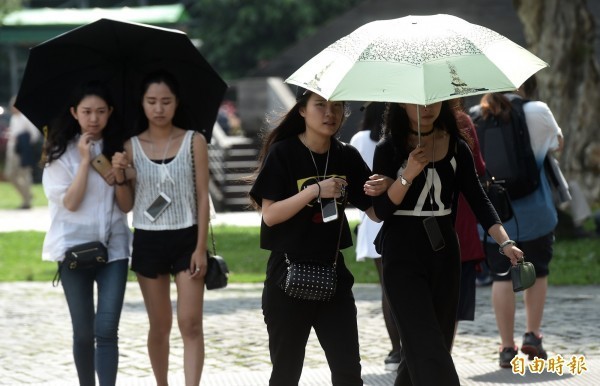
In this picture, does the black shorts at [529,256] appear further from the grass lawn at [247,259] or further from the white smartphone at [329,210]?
the grass lawn at [247,259]

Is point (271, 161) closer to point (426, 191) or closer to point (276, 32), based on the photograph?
point (426, 191)

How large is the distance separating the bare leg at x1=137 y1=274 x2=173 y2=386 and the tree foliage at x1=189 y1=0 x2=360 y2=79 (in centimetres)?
3767

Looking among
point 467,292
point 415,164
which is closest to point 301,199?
point 415,164

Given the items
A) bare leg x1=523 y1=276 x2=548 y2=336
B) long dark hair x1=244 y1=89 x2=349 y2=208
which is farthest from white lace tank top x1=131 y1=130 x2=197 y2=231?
bare leg x1=523 y1=276 x2=548 y2=336

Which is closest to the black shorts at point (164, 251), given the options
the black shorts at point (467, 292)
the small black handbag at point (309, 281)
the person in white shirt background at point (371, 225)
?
the small black handbag at point (309, 281)

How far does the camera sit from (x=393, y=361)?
790 centimetres

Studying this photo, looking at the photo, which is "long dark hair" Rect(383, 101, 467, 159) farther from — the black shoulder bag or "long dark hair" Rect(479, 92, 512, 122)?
"long dark hair" Rect(479, 92, 512, 122)

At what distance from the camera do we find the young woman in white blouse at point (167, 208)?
6523 mm

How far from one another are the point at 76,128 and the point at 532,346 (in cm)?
333

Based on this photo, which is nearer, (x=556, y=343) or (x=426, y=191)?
(x=426, y=191)

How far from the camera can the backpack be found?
25.6ft

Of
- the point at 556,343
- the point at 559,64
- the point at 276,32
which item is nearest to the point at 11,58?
the point at 276,32

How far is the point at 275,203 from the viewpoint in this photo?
18.2 ft

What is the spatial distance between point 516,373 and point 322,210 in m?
2.83
